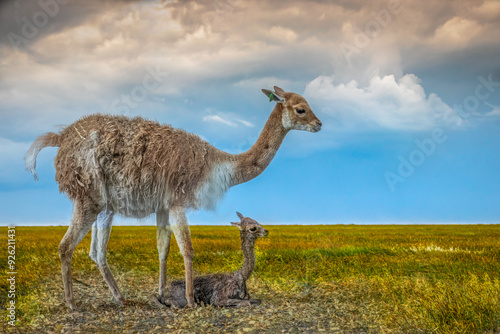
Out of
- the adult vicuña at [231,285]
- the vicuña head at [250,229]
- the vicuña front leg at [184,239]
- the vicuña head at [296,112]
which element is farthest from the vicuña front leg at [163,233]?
the vicuña head at [296,112]

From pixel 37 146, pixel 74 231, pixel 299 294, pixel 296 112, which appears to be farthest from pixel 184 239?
pixel 37 146

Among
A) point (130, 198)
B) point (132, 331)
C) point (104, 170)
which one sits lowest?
point (132, 331)

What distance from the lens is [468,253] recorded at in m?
15.1

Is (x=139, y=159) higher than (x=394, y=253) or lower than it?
higher

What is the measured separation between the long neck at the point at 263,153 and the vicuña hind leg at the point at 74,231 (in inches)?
120

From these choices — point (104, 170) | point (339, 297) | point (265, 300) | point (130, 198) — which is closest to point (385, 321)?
point (339, 297)

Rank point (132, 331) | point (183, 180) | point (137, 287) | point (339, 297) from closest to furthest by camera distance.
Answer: point (132, 331), point (183, 180), point (339, 297), point (137, 287)

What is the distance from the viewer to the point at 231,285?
27.9 ft

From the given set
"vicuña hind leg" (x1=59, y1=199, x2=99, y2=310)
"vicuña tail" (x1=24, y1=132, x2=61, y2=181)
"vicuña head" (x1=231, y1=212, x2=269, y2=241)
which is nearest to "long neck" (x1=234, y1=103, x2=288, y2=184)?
"vicuña head" (x1=231, y1=212, x2=269, y2=241)

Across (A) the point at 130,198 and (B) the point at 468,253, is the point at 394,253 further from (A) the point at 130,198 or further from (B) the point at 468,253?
(A) the point at 130,198

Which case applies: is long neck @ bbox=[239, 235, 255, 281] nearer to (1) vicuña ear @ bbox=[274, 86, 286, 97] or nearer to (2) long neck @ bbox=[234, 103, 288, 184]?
(2) long neck @ bbox=[234, 103, 288, 184]

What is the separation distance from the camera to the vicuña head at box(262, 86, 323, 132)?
914 cm

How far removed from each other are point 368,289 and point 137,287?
5581 millimetres

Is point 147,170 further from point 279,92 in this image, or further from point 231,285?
point 279,92
